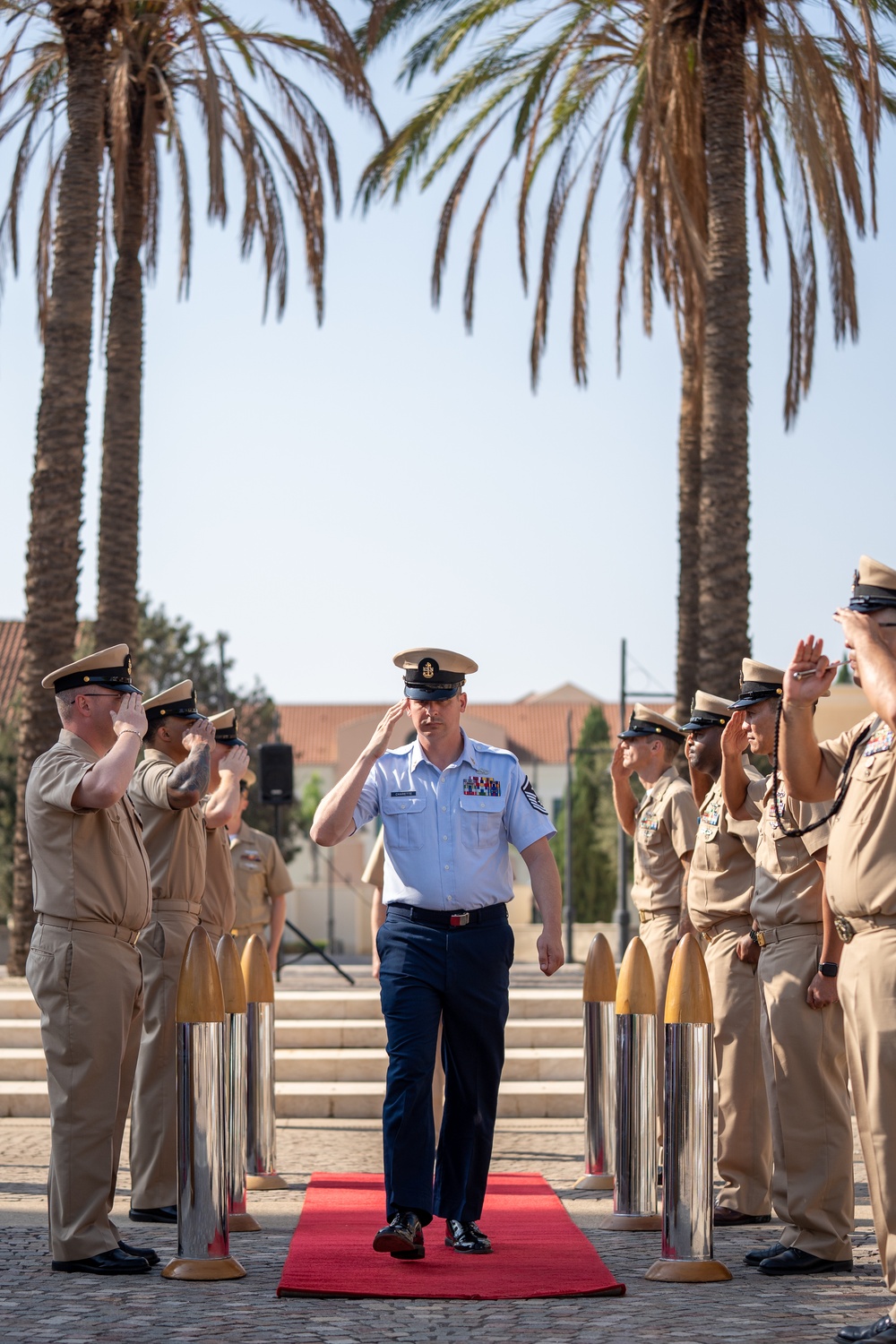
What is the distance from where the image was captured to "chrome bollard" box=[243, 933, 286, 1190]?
820 cm

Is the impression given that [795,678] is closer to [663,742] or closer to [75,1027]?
[75,1027]

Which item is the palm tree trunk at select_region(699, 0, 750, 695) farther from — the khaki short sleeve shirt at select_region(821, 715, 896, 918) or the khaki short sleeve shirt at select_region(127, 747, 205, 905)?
the khaki short sleeve shirt at select_region(821, 715, 896, 918)

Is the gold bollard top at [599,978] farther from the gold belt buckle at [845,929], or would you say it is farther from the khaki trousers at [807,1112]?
the gold belt buckle at [845,929]

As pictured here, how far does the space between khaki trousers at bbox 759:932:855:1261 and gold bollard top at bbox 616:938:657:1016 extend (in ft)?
2.56

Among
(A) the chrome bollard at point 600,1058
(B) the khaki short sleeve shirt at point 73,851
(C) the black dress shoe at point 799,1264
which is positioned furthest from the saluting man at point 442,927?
(A) the chrome bollard at point 600,1058

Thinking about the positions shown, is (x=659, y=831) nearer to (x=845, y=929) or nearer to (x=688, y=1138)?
(x=688, y=1138)

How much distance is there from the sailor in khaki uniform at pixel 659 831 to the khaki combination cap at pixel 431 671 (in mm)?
2427

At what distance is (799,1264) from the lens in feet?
19.5

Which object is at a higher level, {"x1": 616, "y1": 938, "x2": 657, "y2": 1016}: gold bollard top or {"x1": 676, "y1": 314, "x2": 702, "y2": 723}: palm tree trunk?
{"x1": 676, "y1": 314, "x2": 702, "y2": 723}: palm tree trunk

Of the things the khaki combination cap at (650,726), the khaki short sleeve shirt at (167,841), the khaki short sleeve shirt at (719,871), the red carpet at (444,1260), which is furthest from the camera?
the khaki combination cap at (650,726)

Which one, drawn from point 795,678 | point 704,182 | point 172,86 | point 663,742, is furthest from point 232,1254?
point 172,86

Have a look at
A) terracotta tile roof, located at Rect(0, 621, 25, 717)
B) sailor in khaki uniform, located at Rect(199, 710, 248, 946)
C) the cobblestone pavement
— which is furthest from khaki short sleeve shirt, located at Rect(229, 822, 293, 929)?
terracotta tile roof, located at Rect(0, 621, 25, 717)

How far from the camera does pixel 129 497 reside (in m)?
16.9

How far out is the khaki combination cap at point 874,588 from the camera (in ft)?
17.0
